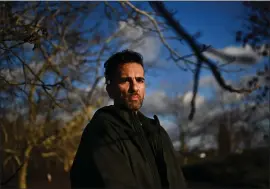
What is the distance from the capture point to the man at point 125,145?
1023mm

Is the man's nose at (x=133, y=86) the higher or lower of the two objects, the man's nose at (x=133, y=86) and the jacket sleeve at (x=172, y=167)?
the higher

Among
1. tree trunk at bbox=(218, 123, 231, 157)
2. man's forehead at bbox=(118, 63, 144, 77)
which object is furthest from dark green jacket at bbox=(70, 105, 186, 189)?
tree trunk at bbox=(218, 123, 231, 157)

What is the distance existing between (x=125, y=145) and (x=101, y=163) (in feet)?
0.35

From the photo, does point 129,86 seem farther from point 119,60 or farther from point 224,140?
point 224,140

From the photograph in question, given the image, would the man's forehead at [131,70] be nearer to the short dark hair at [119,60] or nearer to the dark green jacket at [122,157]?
the short dark hair at [119,60]

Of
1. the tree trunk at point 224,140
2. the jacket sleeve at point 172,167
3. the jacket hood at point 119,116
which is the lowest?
the jacket sleeve at point 172,167

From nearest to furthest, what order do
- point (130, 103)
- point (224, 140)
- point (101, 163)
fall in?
point (101, 163), point (130, 103), point (224, 140)

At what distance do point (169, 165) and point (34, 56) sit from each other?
249 inches

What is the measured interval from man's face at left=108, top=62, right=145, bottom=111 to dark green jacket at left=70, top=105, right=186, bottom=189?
0.12 feet

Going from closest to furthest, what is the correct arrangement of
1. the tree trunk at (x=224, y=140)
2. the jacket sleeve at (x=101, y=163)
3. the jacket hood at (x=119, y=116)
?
the jacket sleeve at (x=101, y=163) → the jacket hood at (x=119, y=116) → the tree trunk at (x=224, y=140)

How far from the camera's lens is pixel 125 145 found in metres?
1.07

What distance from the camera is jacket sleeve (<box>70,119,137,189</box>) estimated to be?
1008mm

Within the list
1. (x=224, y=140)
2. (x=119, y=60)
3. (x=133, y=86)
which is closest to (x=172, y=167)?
(x=133, y=86)

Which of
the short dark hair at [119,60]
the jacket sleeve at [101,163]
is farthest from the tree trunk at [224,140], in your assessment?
the jacket sleeve at [101,163]
